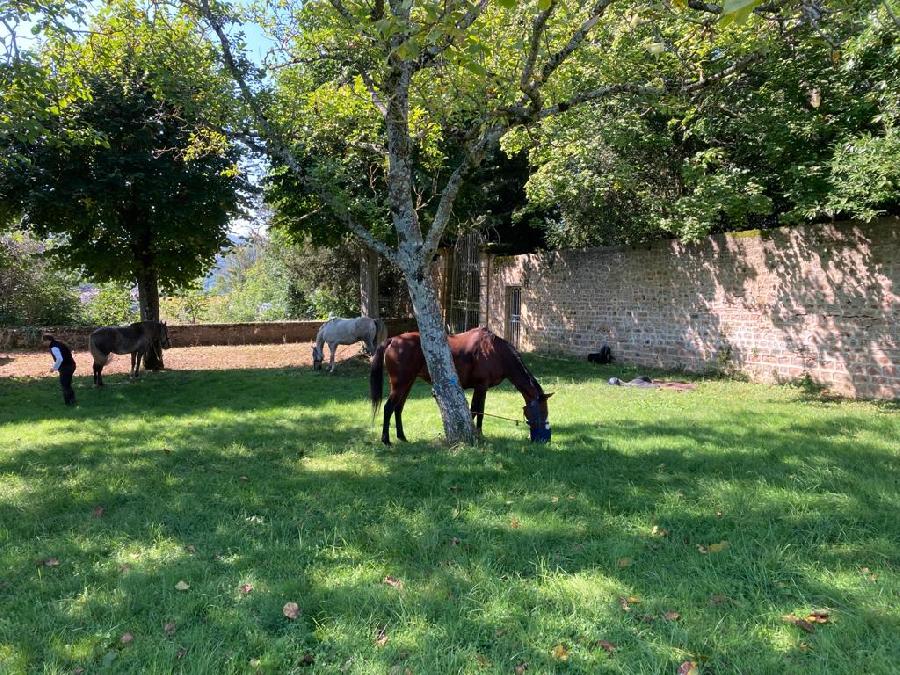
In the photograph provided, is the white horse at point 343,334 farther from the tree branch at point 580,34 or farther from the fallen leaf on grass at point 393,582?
the fallen leaf on grass at point 393,582

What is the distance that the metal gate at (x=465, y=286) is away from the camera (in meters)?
19.6

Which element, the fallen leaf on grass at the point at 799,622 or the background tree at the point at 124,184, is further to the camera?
the background tree at the point at 124,184

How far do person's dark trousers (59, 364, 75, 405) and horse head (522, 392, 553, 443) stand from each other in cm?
805

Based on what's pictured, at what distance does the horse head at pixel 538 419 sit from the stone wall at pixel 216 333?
13.8 metres

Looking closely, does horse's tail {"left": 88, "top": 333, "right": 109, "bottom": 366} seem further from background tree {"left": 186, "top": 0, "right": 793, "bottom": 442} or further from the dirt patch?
background tree {"left": 186, "top": 0, "right": 793, "bottom": 442}

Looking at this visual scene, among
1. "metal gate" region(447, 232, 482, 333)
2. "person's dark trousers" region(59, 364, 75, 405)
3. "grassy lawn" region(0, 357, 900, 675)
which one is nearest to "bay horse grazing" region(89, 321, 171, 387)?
"person's dark trousers" region(59, 364, 75, 405)

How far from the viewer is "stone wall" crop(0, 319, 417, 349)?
19.2m

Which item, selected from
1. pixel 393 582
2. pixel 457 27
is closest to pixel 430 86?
pixel 457 27

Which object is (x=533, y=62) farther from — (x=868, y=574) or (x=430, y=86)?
(x=868, y=574)

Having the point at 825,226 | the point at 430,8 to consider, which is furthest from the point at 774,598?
the point at 825,226

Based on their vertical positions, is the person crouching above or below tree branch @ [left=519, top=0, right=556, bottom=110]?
below

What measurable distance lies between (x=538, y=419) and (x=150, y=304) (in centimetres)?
1211

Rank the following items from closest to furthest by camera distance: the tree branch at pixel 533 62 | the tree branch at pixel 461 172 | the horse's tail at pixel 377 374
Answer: the tree branch at pixel 533 62 < the tree branch at pixel 461 172 < the horse's tail at pixel 377 374

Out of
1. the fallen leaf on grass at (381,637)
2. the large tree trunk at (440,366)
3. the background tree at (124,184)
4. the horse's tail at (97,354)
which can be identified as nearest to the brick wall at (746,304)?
the large tree trunk at (440,366)
